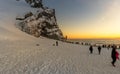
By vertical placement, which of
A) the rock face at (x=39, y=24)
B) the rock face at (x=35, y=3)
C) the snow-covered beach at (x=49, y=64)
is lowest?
the snow-covered beach at (x=49, y=64)

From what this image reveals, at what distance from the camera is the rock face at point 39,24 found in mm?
74625

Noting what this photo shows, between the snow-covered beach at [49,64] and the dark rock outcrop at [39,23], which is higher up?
the dark rock outcrop at [39,23]

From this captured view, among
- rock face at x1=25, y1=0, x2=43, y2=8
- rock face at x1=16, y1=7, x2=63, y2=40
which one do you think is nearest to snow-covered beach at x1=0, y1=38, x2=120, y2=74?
rock face at x1=16, y1=7, x2=63, y2=40

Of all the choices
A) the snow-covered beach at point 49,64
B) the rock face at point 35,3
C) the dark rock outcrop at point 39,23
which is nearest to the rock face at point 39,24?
the dark rock outcrop at point 39,23

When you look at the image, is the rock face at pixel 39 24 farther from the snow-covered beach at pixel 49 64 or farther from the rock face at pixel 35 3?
the snow-covered beach at pixel 49 64

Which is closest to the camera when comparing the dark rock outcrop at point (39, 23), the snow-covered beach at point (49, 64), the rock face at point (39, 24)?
the snow-covered beach at point (49, 64)

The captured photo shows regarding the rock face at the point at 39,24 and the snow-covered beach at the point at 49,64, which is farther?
the rock face at the point at 39,24

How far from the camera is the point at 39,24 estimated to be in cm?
8300

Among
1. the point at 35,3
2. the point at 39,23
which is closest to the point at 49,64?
the point at 39,23

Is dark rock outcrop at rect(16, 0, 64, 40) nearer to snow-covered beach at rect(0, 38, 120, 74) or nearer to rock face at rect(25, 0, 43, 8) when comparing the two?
rock face at rect(25, 0, 43, 8)

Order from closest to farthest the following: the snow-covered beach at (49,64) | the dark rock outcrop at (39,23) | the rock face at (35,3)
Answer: the snow-covered beach at (49,64) → the dark rock outcrop at (39,23) → the rock face at (35,3)

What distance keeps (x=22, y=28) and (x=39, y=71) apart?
5963 cm

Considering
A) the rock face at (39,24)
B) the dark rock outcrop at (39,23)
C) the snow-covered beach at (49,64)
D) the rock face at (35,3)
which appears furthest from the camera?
the rock face at (35,3)

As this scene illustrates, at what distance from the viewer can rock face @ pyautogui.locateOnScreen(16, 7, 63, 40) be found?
2938 inches
